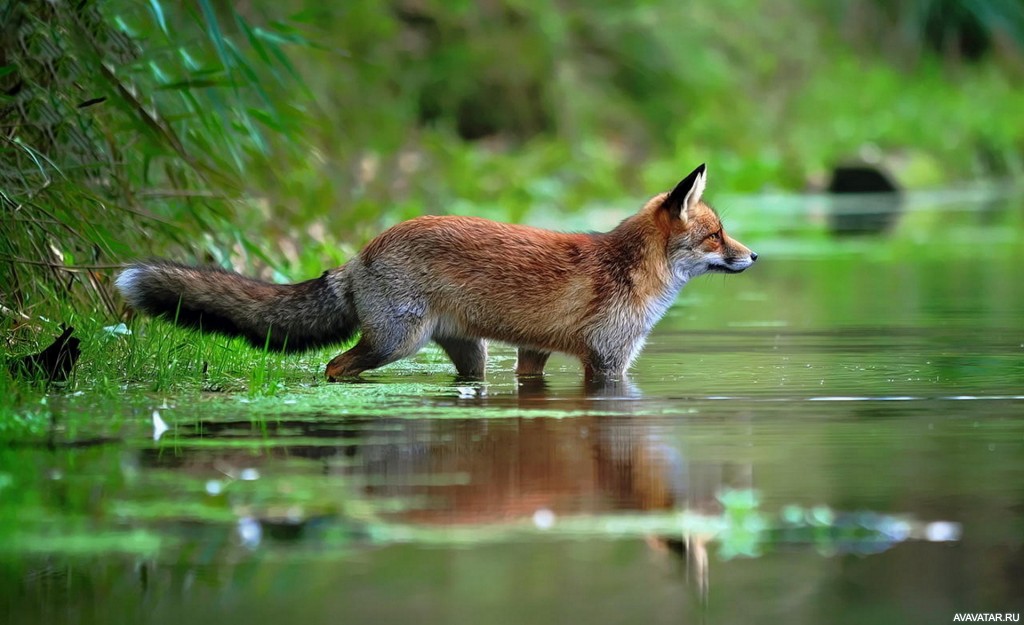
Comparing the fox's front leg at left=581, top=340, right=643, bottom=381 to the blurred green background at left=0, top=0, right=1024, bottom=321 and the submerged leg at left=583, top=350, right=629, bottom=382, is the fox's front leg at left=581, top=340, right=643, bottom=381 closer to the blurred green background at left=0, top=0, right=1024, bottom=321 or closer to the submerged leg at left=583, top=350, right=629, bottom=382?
the submerged leg at left=583, top=350, right=629, bottom=382

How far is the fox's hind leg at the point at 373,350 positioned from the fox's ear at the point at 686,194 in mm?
1645

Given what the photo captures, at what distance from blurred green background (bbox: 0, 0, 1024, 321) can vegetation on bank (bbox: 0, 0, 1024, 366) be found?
0.03m

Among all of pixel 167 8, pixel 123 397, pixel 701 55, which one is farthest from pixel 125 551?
pixel 701 55

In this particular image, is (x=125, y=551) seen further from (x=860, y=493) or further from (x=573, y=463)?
(x=860, y=493)

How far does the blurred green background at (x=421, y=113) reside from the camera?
8445 mm

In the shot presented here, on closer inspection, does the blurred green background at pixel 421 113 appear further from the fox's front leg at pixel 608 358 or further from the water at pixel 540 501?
the fox's front leg at pixel 608 358

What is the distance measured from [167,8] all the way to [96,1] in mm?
3244

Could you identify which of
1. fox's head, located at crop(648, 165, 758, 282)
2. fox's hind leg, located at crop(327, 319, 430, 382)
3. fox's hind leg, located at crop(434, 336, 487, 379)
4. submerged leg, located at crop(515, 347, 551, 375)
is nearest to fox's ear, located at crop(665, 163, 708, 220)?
fox's head, located at crop(648, 165, 758, 282)

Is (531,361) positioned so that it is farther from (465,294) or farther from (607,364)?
(465,294)

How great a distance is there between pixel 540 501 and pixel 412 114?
17.1m

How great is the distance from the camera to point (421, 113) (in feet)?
79.9

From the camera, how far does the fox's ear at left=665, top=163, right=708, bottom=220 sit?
29.4ft

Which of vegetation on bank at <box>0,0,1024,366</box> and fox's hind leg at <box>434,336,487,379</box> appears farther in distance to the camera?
fox's hind leg at <box>434,336,487,379</box>

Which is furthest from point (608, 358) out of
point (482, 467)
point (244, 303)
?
point (482, 467)
